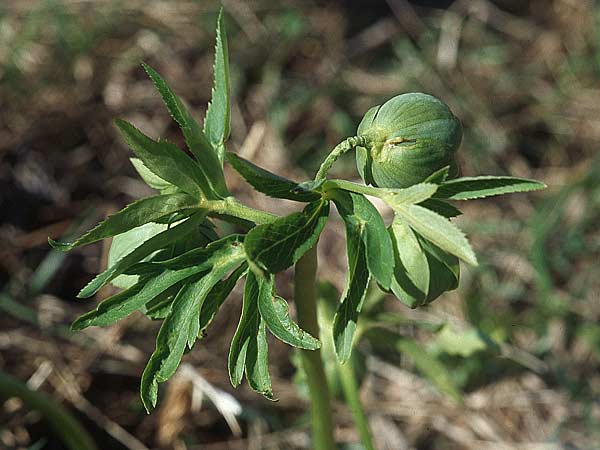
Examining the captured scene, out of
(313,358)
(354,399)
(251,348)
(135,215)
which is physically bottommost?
(354,399)

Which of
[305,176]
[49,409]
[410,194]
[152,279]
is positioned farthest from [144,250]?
[305,176]

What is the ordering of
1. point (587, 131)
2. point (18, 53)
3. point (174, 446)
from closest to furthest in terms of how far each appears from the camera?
point (174, 446), point (18, 53), point (587, 131)

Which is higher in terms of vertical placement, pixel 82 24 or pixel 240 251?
pixel 240 251

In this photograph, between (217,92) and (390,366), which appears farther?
(390,366)

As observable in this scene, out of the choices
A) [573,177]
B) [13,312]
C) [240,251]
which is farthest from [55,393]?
[573,177]

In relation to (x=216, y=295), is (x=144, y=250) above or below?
above

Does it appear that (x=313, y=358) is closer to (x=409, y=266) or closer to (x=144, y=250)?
(x=409, y=266)

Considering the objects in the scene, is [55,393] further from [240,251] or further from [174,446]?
[240,251]
